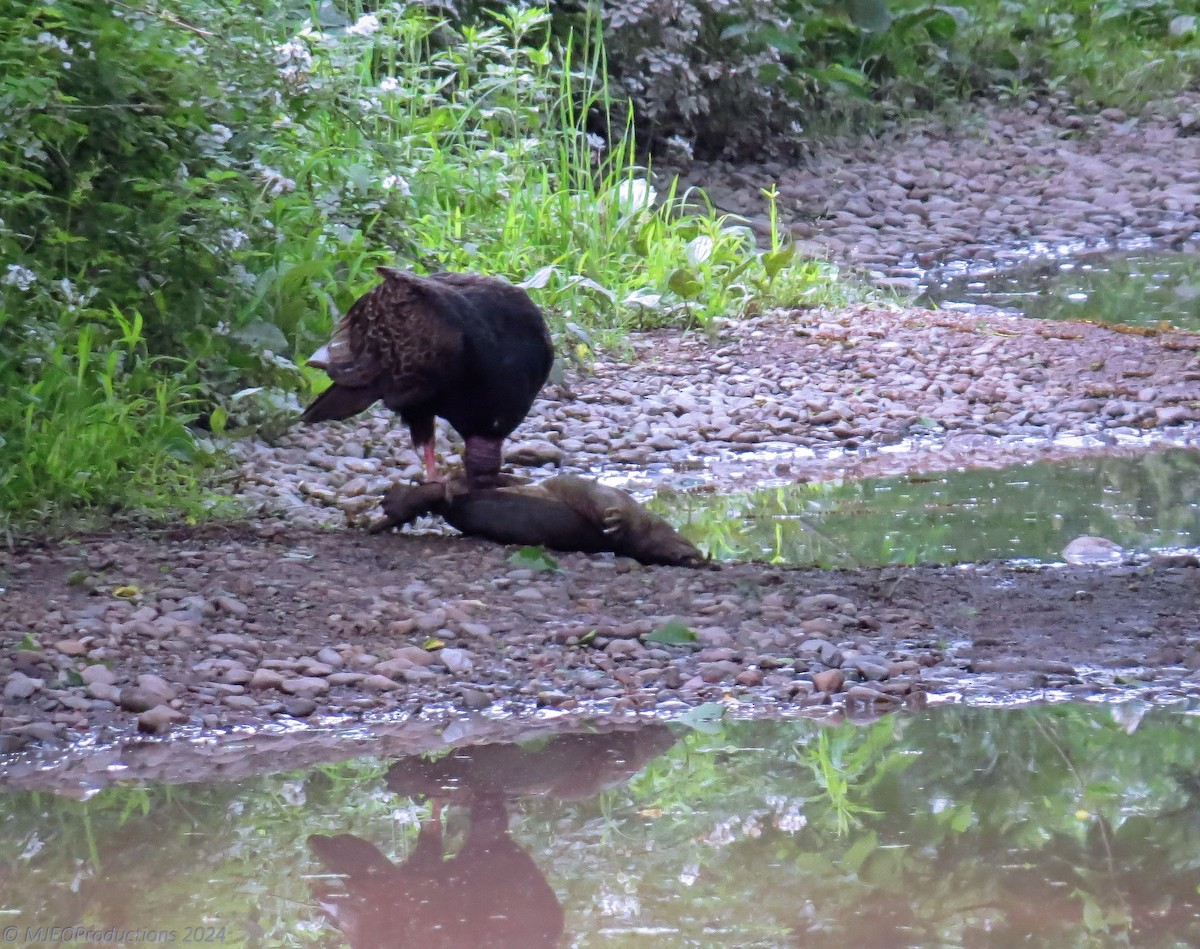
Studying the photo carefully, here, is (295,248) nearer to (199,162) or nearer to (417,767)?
(199,162)

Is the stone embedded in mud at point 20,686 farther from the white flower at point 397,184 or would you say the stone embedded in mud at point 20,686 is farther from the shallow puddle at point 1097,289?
the shallow puddle at point 1097,289

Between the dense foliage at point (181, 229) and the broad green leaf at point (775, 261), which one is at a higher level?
the dense foliage at point (181, 229)

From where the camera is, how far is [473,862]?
2732mm

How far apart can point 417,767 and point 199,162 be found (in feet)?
10.3

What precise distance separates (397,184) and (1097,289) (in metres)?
5.40

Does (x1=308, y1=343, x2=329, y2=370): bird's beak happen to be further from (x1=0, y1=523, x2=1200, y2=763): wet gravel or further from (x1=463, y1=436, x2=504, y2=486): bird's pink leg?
(x1=0, y1=523, x2=1200, y2=763): wet gravel

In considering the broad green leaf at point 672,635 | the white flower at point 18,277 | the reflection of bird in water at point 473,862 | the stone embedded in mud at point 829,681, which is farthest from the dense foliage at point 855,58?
the reflection of bird in water at point 473,862

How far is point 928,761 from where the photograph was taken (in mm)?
3098

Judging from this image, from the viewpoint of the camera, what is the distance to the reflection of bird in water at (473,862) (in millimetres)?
2463

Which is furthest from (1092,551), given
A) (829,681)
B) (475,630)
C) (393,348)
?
(393,348)

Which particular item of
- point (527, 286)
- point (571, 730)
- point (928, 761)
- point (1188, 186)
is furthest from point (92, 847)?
point (1188, 186)

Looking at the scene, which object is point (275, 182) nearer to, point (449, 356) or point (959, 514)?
point (449, 356)

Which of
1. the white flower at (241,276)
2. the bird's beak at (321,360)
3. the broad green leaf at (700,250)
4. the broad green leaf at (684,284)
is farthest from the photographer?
the broad green leaf at (700,250)

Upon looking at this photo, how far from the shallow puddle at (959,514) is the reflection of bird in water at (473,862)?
177 cm
